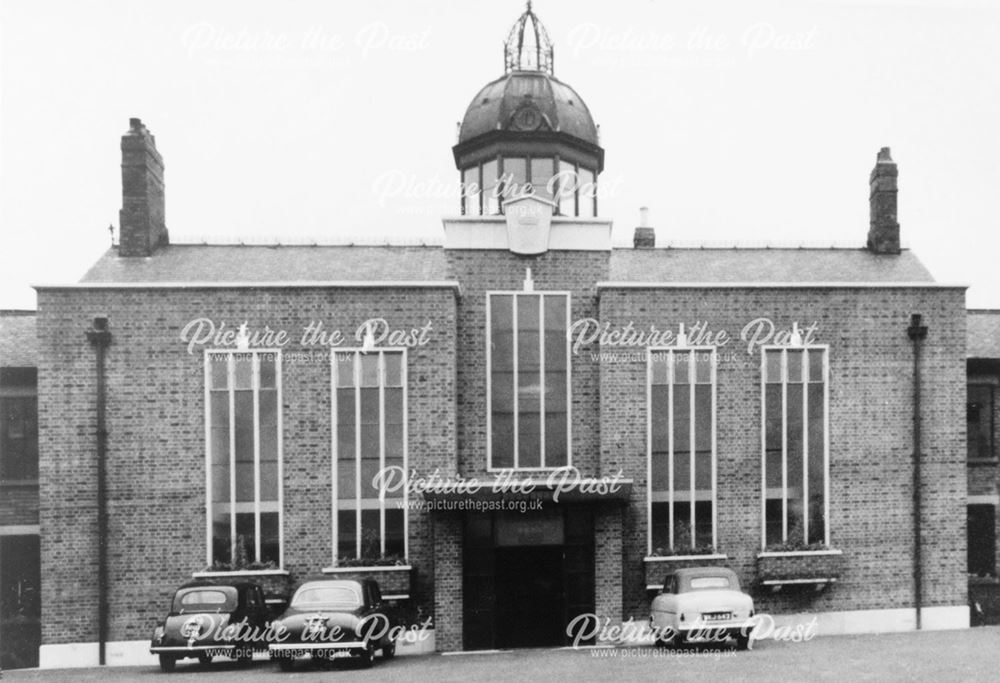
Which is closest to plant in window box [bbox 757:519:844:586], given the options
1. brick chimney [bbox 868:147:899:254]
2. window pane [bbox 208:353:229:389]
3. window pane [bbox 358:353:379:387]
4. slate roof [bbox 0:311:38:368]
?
brick chimney [bbox 868:147:899:254]

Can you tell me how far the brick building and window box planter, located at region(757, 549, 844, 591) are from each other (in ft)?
0.16

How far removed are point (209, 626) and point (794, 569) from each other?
11112mm

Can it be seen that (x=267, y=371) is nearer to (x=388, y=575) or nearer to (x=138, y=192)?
(x=388, y=575)

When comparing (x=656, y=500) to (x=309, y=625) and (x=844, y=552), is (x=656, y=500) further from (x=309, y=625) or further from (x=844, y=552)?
(x=309, y=625)

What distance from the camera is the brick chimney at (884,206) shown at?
22.4 meters

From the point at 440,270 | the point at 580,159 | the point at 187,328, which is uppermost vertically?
the point at 580,159

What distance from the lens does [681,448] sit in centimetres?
1922

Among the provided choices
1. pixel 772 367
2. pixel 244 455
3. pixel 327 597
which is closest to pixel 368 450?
pixel 244 455

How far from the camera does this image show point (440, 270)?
21.3m

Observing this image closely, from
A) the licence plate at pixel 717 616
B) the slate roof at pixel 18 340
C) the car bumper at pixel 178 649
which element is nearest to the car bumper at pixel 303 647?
the car bumper at pixel 178 649

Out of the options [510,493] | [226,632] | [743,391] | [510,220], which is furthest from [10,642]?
[743,391]

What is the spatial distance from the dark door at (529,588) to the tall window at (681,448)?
2.13 meters

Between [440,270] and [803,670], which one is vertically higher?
[440,270]

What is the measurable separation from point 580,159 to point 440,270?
4612mm
